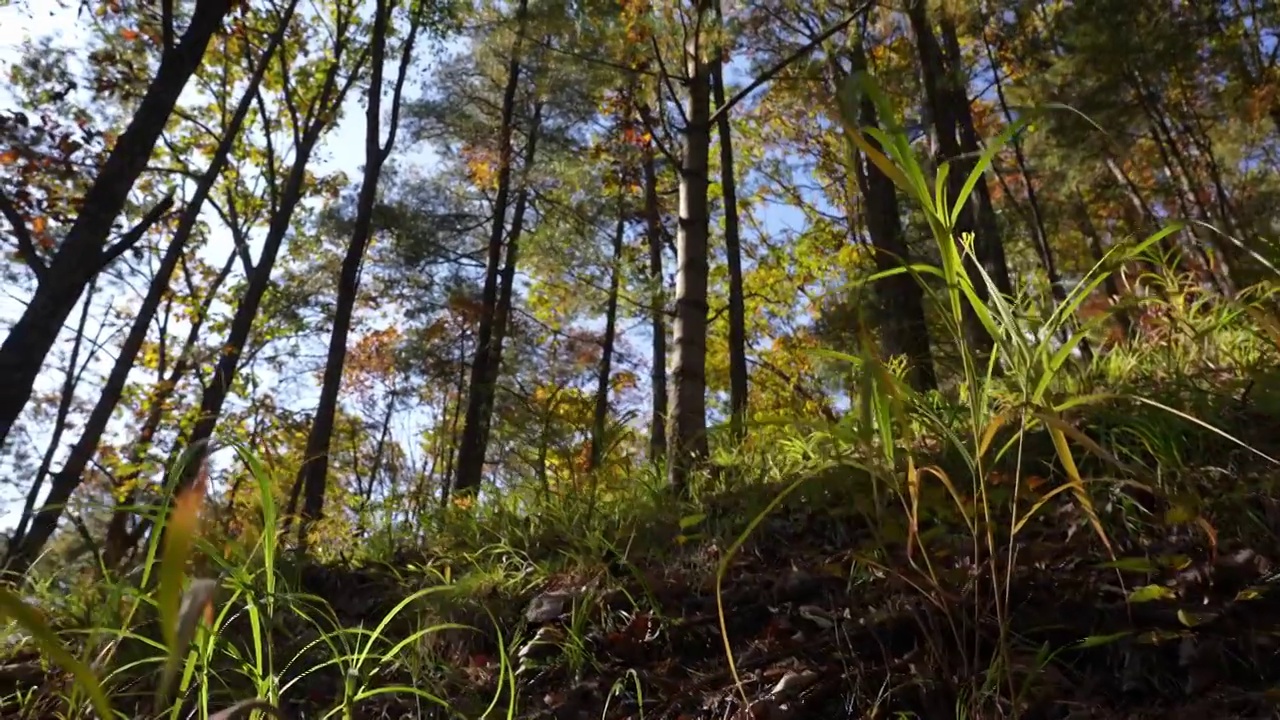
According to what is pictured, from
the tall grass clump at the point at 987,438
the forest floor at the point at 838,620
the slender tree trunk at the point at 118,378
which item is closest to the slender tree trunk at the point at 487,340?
the slender tree trunk at the point at 118,378

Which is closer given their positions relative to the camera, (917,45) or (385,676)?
(385,676)

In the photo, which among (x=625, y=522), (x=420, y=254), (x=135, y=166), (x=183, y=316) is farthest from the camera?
(x=183, y=316)

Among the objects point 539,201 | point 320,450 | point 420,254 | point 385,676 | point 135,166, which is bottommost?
point 385,676

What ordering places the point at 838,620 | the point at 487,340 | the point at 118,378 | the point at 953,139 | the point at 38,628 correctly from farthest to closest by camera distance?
the point at 487,340 → the point at 118,378 → the point at 953,139 → the point at 838,620 → the point at 38,628

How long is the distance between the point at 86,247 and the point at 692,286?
2.55 meters

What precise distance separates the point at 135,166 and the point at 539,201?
877 cm

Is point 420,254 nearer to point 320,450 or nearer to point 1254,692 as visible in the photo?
point 320,450

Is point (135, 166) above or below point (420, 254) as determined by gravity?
below

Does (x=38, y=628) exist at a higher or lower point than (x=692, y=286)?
lower

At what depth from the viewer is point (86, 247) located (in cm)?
299

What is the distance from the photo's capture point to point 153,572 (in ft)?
7.54

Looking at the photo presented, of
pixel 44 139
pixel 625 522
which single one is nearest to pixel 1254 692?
pixel 625 522

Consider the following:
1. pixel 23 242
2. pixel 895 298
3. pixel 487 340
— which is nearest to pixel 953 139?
pixel 895 298

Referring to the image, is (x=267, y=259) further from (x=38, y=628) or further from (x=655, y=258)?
(x=38, y=628)
